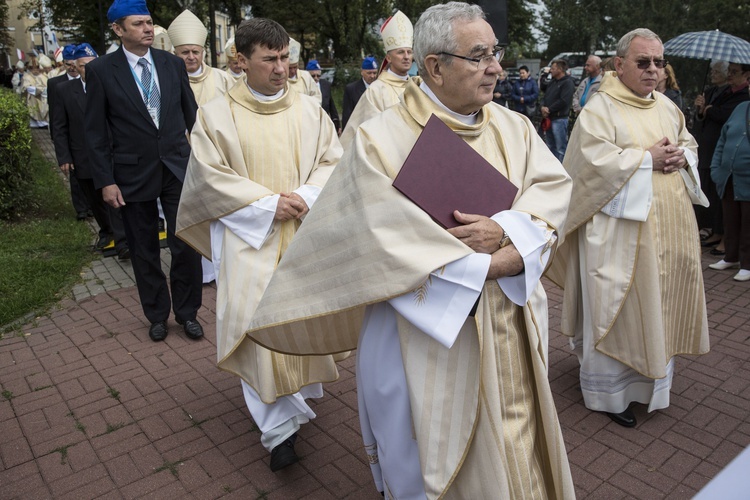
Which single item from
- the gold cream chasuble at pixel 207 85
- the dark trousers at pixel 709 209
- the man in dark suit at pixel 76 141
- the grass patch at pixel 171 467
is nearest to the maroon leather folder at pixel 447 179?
the grass patch at pixel 171 467

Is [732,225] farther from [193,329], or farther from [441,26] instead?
[441,26]

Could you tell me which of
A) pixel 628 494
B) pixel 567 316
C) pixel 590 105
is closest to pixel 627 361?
pixel 567 316

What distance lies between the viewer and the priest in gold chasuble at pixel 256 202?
3.48 meters

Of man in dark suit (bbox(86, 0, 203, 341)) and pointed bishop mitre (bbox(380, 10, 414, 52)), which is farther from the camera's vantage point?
pointed bishop mitre (bbox(380, 10, 414, 52))

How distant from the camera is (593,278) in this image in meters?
3.98

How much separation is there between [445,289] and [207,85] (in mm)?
5627

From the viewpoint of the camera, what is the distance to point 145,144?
503cm

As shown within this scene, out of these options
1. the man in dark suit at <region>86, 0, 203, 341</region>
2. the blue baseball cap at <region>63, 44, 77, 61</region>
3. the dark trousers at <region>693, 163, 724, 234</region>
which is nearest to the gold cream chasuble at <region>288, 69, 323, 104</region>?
the blue baseball cap at <region>63, 44, 77, 61</region>

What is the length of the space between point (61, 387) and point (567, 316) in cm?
327

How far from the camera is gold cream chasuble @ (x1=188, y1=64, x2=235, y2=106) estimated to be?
23.5ft

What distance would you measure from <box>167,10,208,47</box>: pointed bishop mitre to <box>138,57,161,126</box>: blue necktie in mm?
2158

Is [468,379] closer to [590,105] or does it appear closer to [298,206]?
[298,206]

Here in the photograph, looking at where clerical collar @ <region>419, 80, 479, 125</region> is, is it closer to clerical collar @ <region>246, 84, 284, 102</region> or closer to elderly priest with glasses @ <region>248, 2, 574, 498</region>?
elderly priest with glasses @ <region>248, 2, 574, 498</region>

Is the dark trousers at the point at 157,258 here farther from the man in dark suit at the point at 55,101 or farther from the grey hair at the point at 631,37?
the man in dark suit at the point at 55,101
